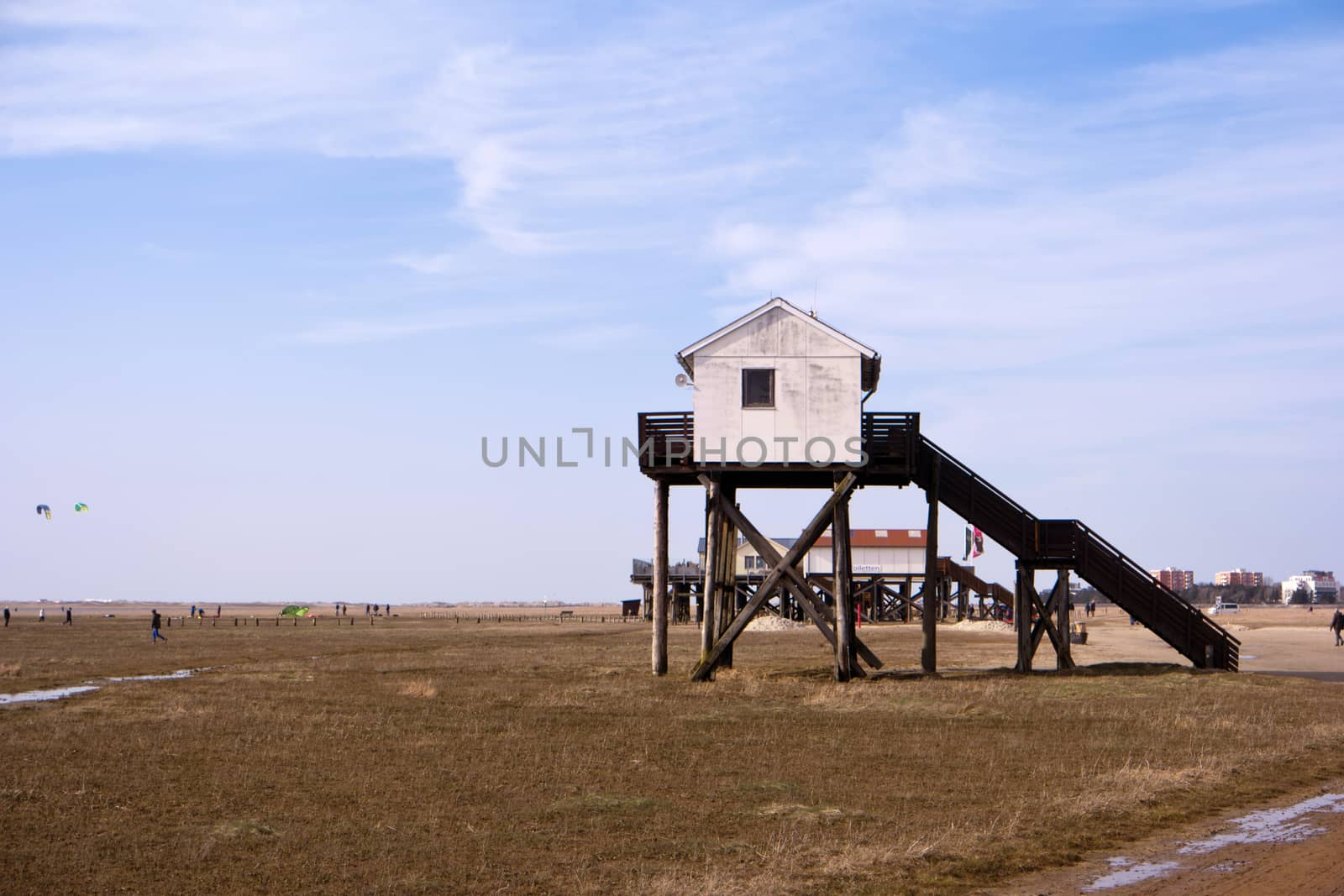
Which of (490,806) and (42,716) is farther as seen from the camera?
(42,716)

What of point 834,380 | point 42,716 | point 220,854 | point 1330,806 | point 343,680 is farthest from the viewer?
point 343,680

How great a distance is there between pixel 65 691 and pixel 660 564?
51.3 feet

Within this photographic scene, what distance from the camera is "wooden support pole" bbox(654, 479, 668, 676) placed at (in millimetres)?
33219

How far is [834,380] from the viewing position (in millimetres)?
32156

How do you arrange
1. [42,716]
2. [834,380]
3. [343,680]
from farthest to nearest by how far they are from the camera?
1. [343,680]
2. [834,380]
3. [42,716]

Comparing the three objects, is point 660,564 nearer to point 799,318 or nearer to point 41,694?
point 799,318

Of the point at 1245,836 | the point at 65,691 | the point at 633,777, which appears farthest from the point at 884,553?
the point at 1245,836

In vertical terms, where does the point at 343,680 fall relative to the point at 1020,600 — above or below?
below

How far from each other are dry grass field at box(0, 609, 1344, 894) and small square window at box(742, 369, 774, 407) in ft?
23.3

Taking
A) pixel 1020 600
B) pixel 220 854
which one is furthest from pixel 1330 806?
pixel 1020 600

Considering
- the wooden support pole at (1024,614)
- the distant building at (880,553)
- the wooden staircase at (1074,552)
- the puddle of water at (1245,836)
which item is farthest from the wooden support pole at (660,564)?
the distant building at (880,553)

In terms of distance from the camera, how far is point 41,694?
31.0 meters

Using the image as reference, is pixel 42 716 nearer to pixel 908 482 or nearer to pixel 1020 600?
pixel 908 482

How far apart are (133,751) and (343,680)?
50.2ft
